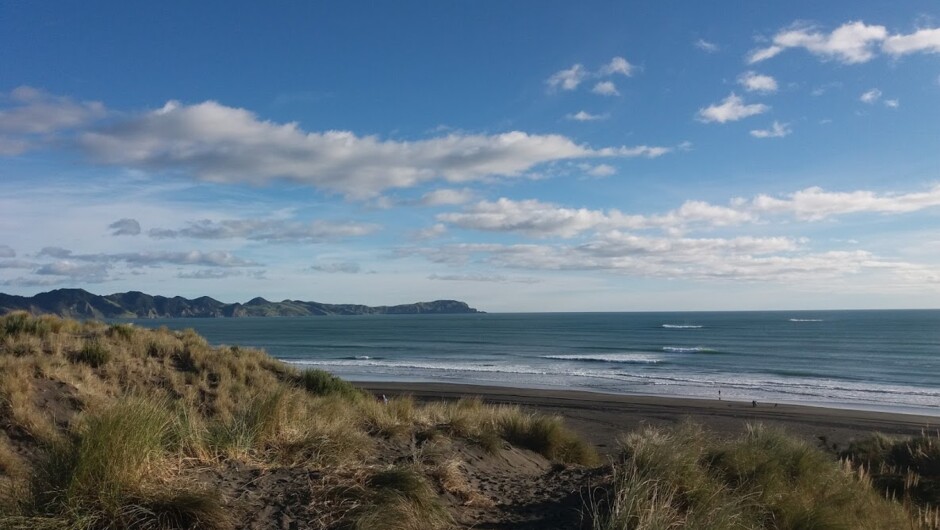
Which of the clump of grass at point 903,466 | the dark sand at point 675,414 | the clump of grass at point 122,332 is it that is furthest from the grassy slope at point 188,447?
the dark sand at point 675,414

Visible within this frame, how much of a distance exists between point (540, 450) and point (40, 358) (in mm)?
10051

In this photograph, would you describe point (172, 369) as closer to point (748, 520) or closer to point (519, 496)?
point (519, 496)

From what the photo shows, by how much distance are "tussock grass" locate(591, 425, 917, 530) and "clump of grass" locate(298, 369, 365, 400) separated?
10.4 metres

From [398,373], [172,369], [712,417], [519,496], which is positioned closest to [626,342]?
[398,373]

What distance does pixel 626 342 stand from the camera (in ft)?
259

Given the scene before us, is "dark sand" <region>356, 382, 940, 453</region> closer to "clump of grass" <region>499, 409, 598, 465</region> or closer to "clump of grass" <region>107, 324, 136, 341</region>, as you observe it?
"clump of grass" <region>499, 409, 598, 465</region>

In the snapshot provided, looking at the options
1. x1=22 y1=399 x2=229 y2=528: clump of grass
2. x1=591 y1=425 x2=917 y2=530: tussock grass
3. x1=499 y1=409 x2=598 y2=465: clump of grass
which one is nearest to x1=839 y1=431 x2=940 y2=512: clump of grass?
x1=591 y1=425 x2=917 y2=530: tussock grass

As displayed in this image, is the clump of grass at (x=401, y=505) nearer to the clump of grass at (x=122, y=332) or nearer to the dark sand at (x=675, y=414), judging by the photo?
the dark sand at (x=675, y=414)

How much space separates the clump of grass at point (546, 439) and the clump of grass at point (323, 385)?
6197mm

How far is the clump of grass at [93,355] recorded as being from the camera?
1478 centimetres

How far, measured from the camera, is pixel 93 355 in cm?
1501

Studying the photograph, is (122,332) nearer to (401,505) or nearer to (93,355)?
(93,355)

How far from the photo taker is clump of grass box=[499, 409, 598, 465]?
11.6 meters

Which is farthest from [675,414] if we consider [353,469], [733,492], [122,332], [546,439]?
[353,469]
